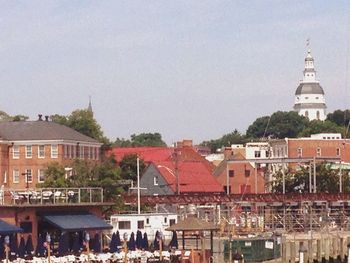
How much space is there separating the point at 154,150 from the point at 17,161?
36.5m

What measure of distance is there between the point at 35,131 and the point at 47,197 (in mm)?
55772

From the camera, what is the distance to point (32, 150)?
129250 millimetres

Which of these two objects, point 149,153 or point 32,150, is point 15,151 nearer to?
point 32,150

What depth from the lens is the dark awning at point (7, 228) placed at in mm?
66088

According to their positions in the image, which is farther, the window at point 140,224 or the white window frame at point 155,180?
the white window frame at point 155,180

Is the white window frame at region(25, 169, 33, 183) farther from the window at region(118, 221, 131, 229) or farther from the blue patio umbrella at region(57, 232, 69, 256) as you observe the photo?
the blue patio umbrella at region(57, 232, 69, 256)

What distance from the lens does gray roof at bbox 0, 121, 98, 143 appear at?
128 metres

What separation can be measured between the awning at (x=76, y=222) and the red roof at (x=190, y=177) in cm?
6093

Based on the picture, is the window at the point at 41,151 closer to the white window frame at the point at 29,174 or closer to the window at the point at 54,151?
the window at the point at 54,151

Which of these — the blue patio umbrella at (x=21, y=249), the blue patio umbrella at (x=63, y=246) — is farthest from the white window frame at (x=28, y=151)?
the blue patio umbrella at (x=21, y=249)

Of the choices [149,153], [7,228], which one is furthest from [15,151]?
[7,228]

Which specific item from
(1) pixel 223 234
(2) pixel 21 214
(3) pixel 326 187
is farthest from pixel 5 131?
(2) pixel 21 214

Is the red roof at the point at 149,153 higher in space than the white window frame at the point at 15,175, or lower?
higher

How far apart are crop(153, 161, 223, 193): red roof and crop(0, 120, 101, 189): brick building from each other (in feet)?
44.8
